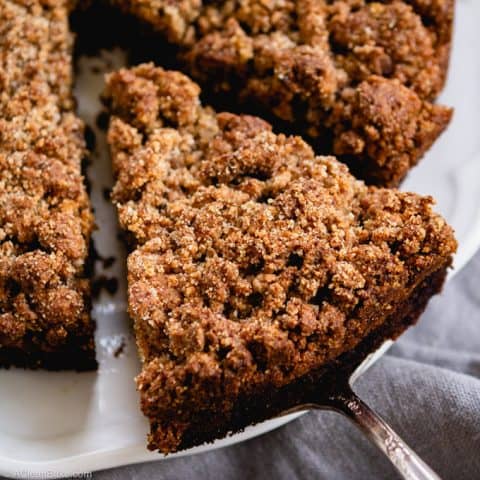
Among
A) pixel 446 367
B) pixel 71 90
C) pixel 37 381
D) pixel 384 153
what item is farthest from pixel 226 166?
pixel 446 367

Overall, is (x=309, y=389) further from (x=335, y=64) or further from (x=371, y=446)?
(x=335, y=64)

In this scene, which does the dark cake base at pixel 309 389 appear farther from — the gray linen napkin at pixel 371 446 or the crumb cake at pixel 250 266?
the gray linen napkin at pixel 371 446

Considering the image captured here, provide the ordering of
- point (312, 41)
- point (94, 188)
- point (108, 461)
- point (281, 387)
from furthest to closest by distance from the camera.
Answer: point (94, 188), point (312, 41), point (108, 461), point (281, 387)

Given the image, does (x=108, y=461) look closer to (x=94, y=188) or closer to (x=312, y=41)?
(x=94, y=188)

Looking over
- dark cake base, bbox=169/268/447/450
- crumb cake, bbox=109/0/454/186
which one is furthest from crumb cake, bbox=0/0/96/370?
dark cake base, bbox=169/268/447/450

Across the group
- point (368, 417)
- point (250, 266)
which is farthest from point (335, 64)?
point (368, 417)
